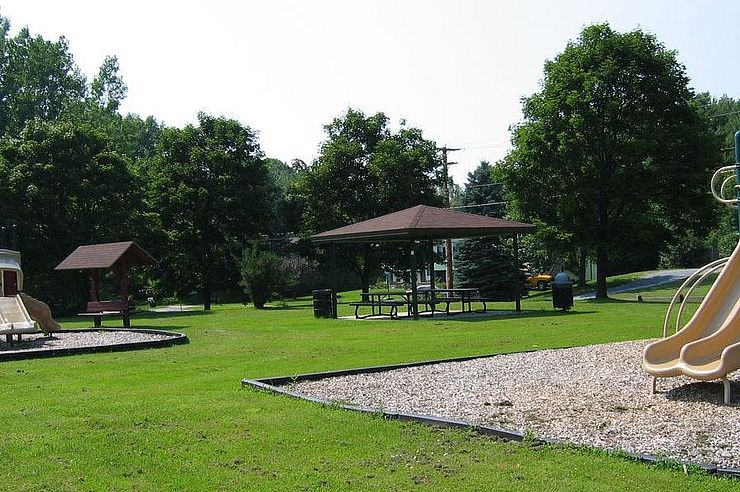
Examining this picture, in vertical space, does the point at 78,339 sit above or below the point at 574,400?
above

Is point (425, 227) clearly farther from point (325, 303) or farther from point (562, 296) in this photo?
point (562, 296)

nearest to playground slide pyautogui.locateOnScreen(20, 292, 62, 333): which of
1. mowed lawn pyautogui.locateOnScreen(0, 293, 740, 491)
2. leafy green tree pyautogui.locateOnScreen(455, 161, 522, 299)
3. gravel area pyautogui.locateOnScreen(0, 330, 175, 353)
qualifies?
gravel area pyautogui.locateOnScreen(0, 330, 175, 353)

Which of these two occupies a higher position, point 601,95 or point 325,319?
point 601,95

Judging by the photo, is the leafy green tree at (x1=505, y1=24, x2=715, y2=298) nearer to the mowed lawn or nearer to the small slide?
the mowed lawn

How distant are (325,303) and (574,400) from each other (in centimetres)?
1833

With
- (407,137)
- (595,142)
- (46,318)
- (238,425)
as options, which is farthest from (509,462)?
(407,137)

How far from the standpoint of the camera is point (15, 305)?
62.5 ft

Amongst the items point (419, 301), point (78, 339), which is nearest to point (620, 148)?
point (419, 301)

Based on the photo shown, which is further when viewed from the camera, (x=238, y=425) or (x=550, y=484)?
(x=238, y=425)

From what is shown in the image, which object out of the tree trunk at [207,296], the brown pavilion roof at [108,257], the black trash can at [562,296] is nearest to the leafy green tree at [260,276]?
the tree trunk at [207,296]

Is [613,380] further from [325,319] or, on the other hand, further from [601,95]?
[601,95]

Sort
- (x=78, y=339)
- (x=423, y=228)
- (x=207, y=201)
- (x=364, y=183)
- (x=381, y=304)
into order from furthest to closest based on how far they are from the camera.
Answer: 1. (x=364, y=183)
2. (x=207, y=201)
3. (x=381, y=304)
4. (x=423, y=228)
5. (x=78, y=339)

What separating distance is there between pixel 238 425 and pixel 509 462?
2.78 m

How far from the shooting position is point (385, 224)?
2550 cm
